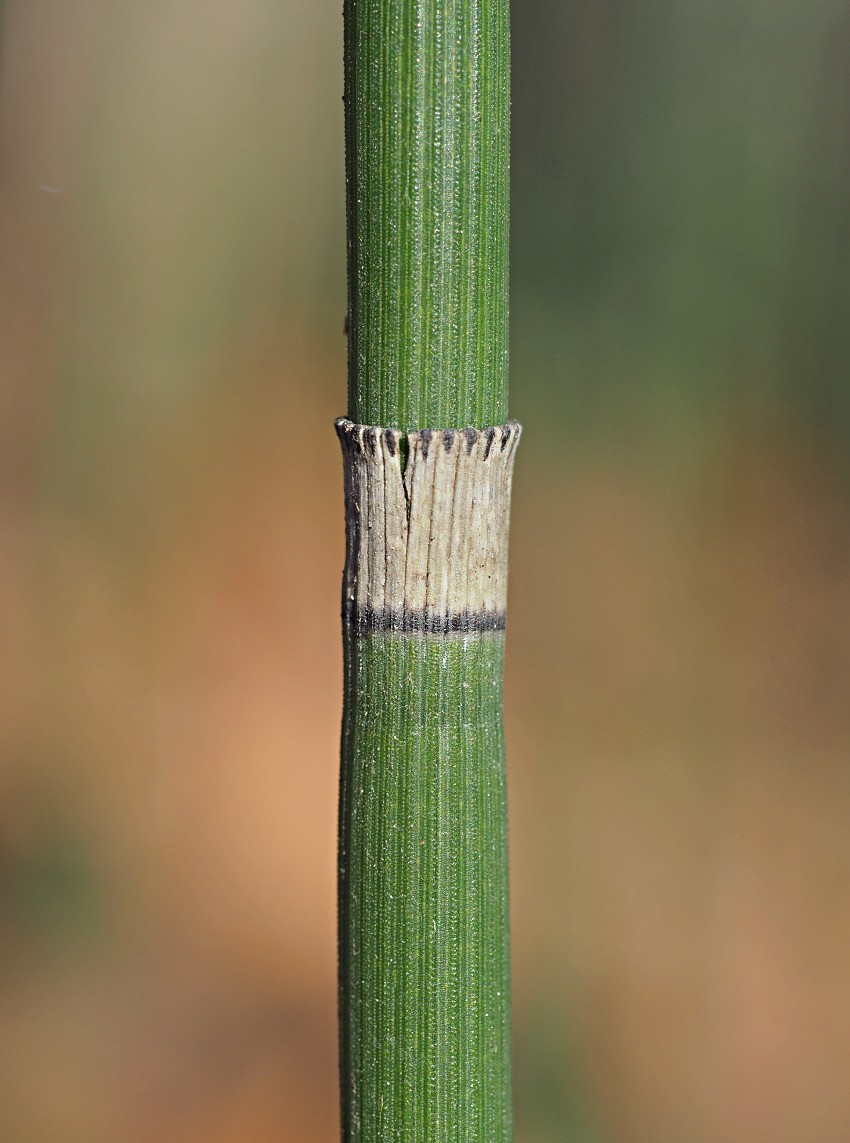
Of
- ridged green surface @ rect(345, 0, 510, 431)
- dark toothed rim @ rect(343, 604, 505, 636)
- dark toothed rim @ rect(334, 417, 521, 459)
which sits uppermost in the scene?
ridged green surface @ rect(345, 0, 510, 431)

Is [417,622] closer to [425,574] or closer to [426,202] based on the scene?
[425,574]

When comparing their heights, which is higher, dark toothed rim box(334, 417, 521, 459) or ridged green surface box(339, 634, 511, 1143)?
dark toothed rim box(334, 417, 521, 459)

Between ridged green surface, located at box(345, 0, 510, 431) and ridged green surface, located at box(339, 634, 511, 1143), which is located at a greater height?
ridged green surface, located at box(345, 0, 510, 431)

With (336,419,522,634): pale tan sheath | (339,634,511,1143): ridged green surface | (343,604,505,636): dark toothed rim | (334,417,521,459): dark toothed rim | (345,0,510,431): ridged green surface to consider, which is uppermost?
(345,0,510,431): ridged green surface

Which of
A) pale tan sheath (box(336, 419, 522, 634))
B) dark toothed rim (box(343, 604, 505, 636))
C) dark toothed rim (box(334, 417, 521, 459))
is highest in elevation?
dark toothed rim (box(334, 417, 521, 459))

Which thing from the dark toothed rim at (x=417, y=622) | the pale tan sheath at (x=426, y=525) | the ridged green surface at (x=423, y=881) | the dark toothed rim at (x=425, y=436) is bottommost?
the ridged green surface at (x=423, y=881)

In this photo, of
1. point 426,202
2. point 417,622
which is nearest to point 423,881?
point 417,622
